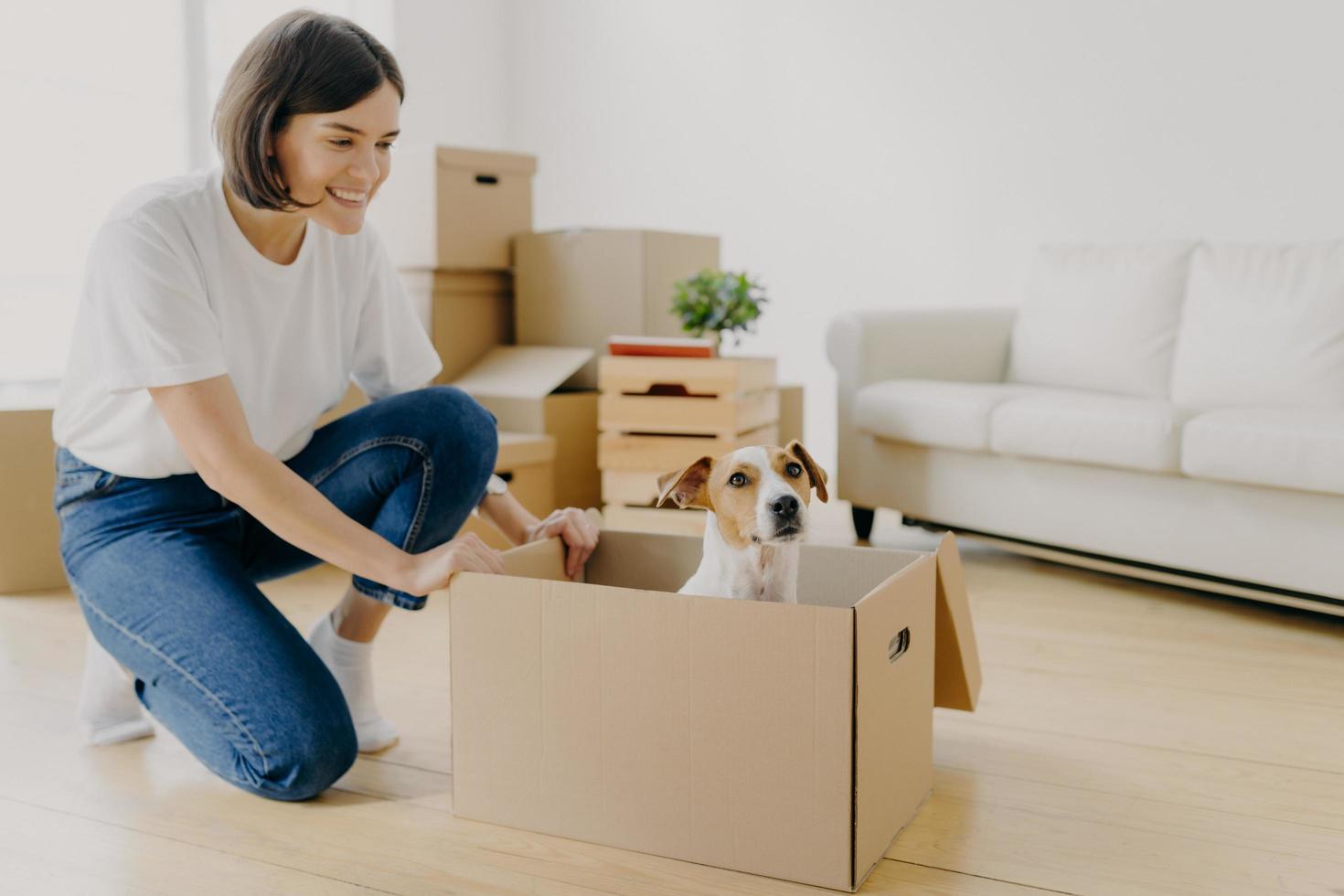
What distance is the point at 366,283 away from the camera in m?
1.73

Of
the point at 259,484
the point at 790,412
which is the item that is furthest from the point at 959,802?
the point at 790,412

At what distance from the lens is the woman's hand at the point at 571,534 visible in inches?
65.0

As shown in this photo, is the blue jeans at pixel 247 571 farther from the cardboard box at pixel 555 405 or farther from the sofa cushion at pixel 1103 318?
the sofa cushion at pixel 1103 318

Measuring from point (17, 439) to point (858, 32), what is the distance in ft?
9.76

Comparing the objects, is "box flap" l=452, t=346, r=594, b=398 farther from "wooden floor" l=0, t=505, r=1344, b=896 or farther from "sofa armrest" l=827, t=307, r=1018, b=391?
"wooden floor" l=0, t=505, r=1344, b=896

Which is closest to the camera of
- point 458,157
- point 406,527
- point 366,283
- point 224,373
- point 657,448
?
point 224,373

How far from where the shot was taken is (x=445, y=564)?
138 cm

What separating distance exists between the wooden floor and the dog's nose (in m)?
0.40

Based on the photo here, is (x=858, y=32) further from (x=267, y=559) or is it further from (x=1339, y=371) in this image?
(x=267, y=559)

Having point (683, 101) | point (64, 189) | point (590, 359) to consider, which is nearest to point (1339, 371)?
point (590, 359)

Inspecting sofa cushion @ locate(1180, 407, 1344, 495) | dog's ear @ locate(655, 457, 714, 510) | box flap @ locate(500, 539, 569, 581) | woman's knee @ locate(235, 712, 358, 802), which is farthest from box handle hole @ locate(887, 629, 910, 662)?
sofa cushion @ locate(1180, 407, 1344, 495)

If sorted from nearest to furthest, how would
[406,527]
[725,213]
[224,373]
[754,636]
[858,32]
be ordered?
[754,636] → [224,373] → [406,527] → [858,32] → [725,213]

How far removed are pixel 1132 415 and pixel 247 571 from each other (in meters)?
1.79

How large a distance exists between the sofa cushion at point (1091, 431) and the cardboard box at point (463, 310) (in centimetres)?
165
